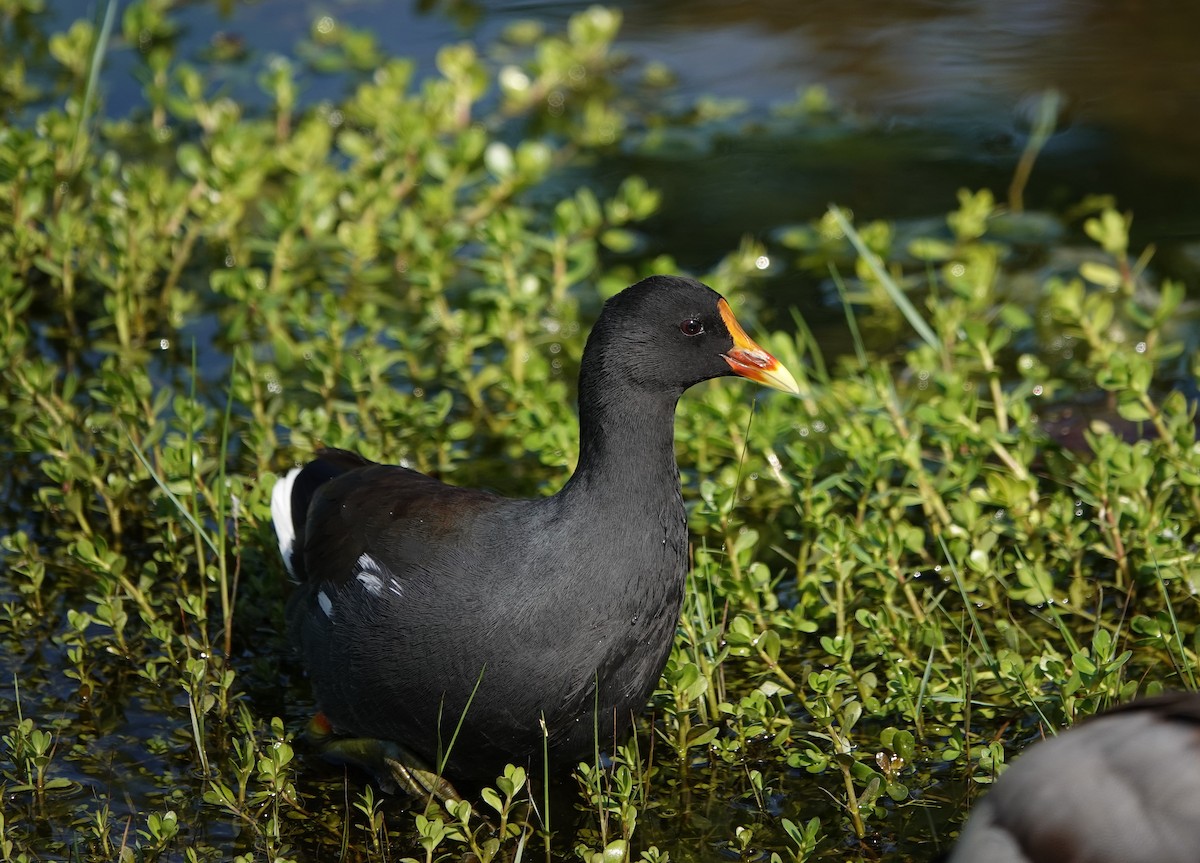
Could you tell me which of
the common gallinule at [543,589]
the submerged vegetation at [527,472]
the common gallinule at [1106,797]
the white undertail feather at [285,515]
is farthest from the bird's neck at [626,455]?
the common gallinule at [1106,797]

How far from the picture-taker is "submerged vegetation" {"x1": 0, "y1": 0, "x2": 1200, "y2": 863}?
3256 millimetres

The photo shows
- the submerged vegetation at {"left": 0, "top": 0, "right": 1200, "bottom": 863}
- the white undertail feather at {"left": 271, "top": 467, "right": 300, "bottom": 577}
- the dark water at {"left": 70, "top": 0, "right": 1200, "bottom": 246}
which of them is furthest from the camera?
the dark water at {"left": 70, "top": 0, "right": 1200, "bottom": 246}

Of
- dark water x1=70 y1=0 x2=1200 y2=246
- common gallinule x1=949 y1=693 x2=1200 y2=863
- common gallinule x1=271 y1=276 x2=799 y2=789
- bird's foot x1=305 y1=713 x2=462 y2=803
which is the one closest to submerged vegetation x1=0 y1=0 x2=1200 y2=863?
bird's foot x1=305 y1=713 x2=462 y2=803

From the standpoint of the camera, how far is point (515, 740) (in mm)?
3121

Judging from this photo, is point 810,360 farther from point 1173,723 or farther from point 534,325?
point 1173,723

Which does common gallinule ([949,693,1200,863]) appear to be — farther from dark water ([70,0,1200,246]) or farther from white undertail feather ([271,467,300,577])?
dark water ([70,0,1200,246])

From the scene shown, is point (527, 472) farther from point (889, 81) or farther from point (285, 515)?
point (889, 81)

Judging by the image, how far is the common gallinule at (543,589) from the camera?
3.08 metres

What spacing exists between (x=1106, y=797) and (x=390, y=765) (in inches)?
→ 67.1

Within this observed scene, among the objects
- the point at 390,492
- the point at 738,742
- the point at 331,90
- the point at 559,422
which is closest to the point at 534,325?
the point at 559,422

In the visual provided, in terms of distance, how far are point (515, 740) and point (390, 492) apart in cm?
75

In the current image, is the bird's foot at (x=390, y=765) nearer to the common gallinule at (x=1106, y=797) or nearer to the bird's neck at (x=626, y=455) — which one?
the bird's neck at (x=626, y=455)

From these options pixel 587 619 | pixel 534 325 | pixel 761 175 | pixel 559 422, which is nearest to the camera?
pixel 587 619

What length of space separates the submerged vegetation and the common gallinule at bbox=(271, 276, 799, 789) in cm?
16
